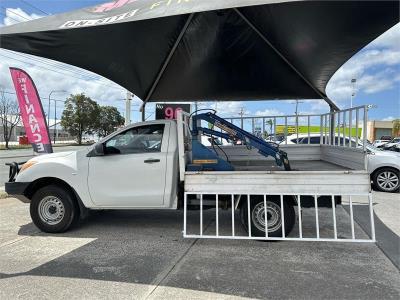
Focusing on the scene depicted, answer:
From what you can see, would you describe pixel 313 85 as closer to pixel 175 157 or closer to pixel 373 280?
pixel 175 157

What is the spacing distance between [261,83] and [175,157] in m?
4.55

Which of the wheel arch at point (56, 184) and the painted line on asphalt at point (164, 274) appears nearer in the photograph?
the painted line on asphalt at point (164, 274)

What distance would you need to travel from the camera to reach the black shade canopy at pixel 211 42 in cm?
502

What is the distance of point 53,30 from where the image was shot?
5.00 m

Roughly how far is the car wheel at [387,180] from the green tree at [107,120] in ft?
200

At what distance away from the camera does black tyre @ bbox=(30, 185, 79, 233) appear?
6.45 metres

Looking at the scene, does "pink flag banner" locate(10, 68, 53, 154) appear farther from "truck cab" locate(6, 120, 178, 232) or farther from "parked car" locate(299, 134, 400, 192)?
"parked car" locate(299, 134, 400, 192)

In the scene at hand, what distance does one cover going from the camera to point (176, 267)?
4.95 metres

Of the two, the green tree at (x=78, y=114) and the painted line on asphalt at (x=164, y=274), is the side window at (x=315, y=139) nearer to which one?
the painted line on asphalt at (x=164, y=274)

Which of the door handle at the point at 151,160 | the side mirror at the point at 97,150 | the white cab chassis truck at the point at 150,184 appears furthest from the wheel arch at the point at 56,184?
the door handle at the point at 151,160

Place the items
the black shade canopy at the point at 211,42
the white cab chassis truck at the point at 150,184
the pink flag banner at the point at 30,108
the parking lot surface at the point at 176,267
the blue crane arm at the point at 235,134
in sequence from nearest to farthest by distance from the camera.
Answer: the parking lot surface at the point at 176,267 < the black shade canopy at the point at 211,42 < the white cab chassis truck at the point at 150,184 < the blue crane arm at the point at 235,134 < the pink flag banner at the point at 30,108

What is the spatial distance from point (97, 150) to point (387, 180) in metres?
8.38

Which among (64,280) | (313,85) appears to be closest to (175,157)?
(64,280)

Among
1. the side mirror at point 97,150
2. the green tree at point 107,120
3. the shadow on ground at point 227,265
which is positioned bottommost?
the shadow on ground at point 227,265
